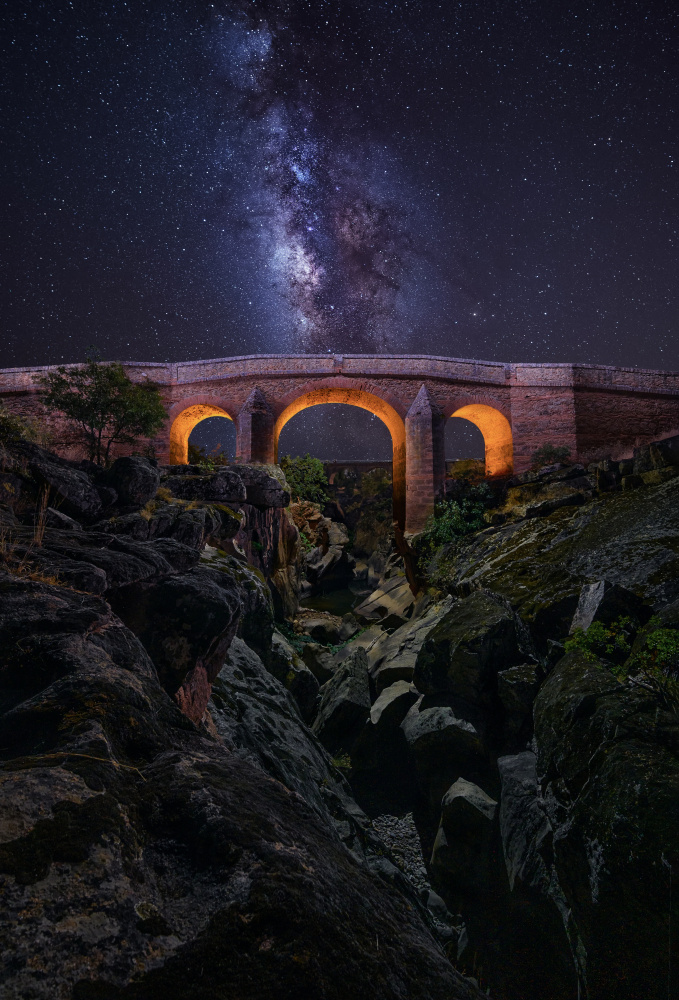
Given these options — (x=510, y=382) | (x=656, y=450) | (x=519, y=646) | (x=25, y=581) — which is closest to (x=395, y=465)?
(x=510, y=382)

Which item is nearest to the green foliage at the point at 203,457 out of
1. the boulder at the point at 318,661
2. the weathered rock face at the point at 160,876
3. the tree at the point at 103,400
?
the tree at the point at 103,400

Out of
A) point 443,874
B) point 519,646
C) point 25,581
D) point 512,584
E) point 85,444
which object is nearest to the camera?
point 25,581

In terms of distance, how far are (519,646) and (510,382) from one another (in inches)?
548

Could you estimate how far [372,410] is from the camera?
61.3ft

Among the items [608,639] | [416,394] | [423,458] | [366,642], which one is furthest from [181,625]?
[416,394]

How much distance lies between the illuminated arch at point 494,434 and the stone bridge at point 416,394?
0.23 feet

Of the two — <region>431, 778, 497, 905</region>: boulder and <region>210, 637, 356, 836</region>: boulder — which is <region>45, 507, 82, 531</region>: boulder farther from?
<region>431, 778, 497, 905</region>: boulder

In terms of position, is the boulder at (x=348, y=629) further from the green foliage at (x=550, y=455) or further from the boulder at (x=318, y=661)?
the green foliage at (x=550, y=455)

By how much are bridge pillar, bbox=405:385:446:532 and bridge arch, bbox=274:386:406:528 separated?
734mm

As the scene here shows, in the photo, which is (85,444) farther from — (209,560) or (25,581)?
(25,581)

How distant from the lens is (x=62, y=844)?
1073 millimetres

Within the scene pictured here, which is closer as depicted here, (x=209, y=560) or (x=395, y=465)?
(x=209, y=560)

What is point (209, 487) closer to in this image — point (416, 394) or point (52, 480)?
point (52, 480)

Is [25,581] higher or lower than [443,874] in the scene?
higher
